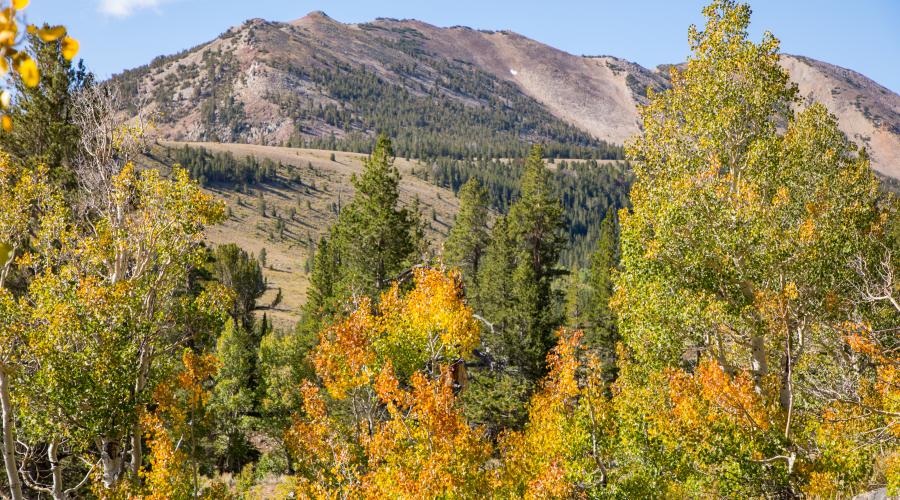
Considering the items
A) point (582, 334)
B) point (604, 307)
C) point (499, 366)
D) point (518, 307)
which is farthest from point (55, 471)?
point (604, 307)

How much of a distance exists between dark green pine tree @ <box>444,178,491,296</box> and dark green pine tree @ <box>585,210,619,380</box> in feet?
36.8

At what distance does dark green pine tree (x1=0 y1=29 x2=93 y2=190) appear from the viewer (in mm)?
24703

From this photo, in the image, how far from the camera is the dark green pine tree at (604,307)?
2005 inches

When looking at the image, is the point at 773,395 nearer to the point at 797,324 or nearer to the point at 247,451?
the point at 797,324

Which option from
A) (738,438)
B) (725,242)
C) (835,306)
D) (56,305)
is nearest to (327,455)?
(56,305)

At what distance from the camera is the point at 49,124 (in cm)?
2523

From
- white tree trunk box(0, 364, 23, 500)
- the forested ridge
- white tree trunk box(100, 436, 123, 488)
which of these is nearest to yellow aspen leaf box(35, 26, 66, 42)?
white tree trunk box(0, 364, 23, 500)

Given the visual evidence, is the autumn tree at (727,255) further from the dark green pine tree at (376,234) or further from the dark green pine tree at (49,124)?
the dark green pine tree at (49,124)

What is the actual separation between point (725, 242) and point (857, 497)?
6.72 meters

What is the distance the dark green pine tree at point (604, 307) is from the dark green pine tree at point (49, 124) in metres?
37.4

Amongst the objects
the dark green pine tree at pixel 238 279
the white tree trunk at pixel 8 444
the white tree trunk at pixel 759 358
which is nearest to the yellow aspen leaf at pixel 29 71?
the white tree trunk at pixel 8 444

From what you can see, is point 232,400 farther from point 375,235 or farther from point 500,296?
point 500,296

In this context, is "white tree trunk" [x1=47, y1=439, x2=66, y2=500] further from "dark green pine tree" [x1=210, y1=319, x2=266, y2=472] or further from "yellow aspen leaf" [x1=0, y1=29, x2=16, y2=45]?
"dark green pine tree" [x1=210, y1=319, x2=266, y2=472]

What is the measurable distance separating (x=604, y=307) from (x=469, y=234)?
572 inches
